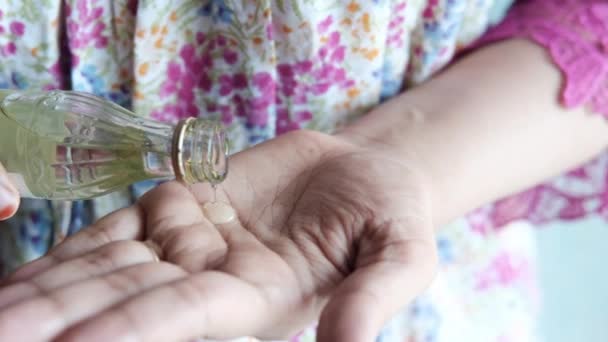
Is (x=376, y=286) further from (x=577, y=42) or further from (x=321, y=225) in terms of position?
(x=577, y=42)

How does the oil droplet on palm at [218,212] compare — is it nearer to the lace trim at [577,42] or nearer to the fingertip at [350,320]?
the fingertip at [350,320]

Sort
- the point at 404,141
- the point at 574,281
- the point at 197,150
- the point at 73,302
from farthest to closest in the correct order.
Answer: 1. the point at 574,281
2. the point at 404,141
3. the point at 197,150
4. the point at 73,302

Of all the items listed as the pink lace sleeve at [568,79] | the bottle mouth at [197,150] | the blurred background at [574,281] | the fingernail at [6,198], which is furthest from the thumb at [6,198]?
the blurred background at [574,281]

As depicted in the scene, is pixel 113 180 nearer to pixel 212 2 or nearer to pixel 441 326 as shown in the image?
pixel 212 2

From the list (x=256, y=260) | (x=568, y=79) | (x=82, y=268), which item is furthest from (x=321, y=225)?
(x=568, y=79)

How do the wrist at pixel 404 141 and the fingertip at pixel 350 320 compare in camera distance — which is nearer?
the fingertip at pixel 350 320
